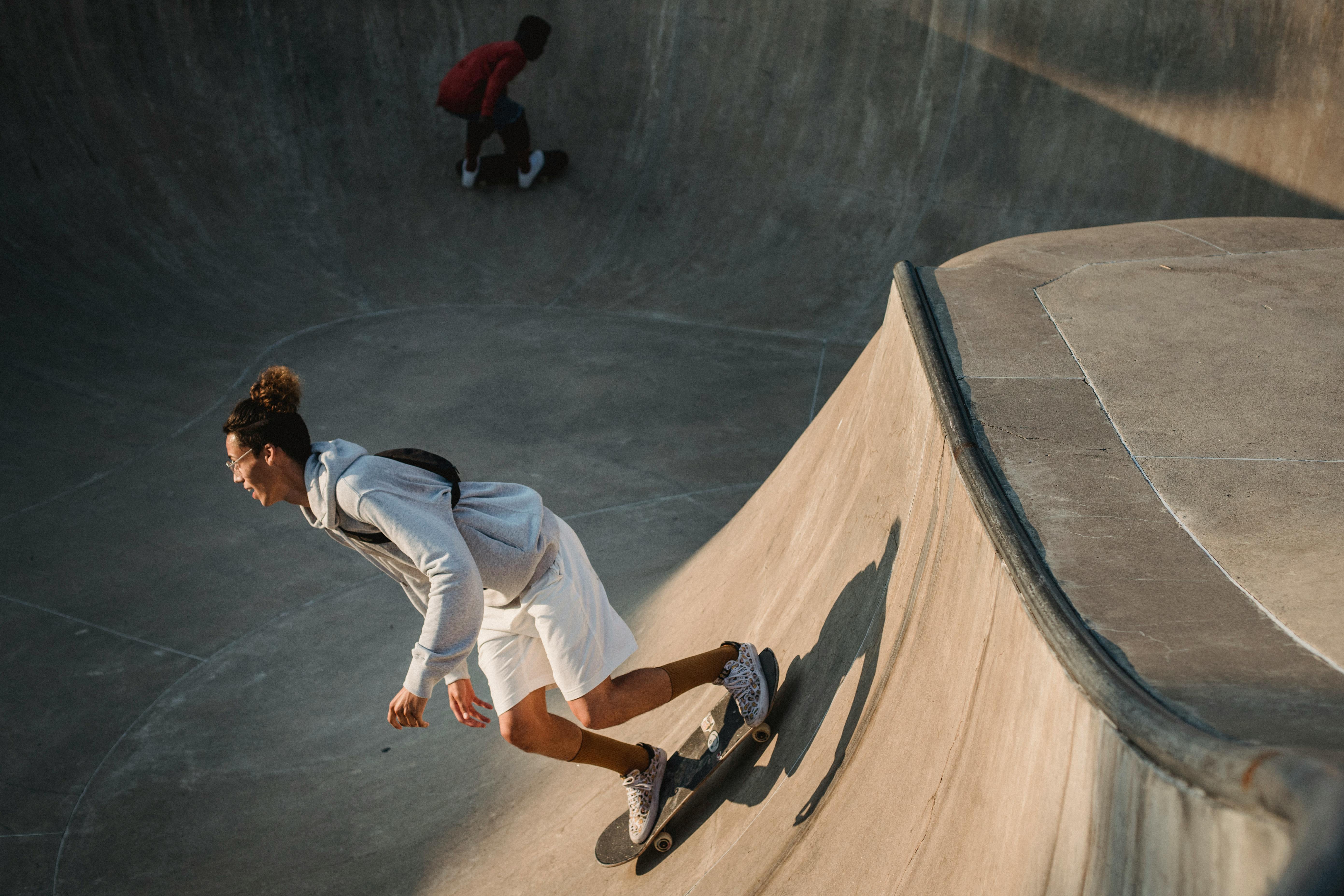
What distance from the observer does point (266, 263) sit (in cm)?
893

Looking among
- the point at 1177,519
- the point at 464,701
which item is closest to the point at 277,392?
the point at 464,701

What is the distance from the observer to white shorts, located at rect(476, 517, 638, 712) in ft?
8.47

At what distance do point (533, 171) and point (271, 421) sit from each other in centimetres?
800

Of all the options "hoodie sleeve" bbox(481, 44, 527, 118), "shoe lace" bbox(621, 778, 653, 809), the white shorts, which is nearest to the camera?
the white shorts

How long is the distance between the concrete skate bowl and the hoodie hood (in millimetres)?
1408

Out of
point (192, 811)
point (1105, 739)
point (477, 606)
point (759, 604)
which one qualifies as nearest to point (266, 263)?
point (192, 811)

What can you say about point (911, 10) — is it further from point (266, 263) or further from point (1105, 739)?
point (1105, 739)

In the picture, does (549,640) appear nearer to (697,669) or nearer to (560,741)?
(560,741)

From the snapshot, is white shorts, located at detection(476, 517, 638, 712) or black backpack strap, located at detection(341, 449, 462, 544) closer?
black backpack strap, located at detection(341, 449, 462, 544)

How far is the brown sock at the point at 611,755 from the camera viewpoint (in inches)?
111

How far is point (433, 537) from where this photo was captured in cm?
226

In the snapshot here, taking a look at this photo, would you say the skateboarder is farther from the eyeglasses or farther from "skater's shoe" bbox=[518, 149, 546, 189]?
"skater's shoe" bbox=[518, 149, 546, 189]

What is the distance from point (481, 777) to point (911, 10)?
26.9 feet

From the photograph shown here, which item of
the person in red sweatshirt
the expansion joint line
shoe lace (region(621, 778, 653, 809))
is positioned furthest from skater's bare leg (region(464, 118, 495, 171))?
shoe lace (region(621, 778, 653, 809))
